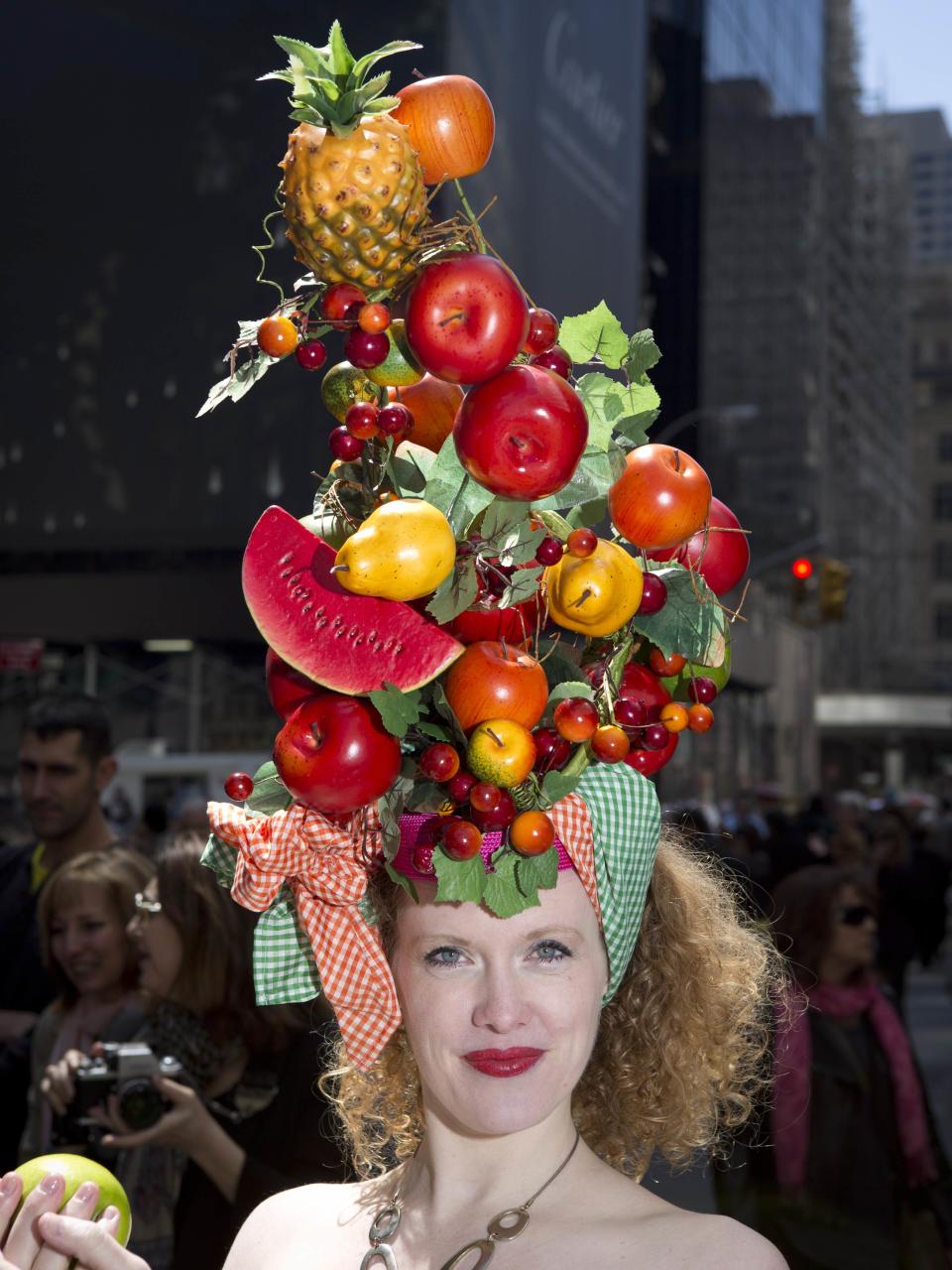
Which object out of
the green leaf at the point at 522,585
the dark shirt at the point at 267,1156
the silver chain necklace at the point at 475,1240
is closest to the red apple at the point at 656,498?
the green leaf at the point at 522,585

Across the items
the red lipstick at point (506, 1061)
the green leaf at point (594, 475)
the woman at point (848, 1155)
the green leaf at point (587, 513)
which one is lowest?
the woman at point (848, 1155)

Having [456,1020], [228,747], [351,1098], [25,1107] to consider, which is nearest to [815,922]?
[25,1107]

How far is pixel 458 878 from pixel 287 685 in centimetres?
31

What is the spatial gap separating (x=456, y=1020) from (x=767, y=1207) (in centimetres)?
269

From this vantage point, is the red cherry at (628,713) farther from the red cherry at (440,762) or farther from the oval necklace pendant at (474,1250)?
the oval necklace pendant at (474,1250)

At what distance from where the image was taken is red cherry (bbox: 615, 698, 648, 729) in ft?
6.17

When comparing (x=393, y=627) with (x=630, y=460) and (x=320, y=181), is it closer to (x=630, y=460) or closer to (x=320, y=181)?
(x=630, y=460)

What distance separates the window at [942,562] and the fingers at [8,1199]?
3654 inches

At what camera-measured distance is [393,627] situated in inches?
70.9

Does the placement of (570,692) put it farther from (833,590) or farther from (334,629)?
(833,590)

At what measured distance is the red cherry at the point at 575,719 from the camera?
5.93 ft

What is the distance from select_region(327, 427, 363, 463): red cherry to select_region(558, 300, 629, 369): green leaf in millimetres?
288

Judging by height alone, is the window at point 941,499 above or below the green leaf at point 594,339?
above

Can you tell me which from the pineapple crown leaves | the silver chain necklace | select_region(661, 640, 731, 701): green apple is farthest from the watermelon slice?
the silver chain necklace
